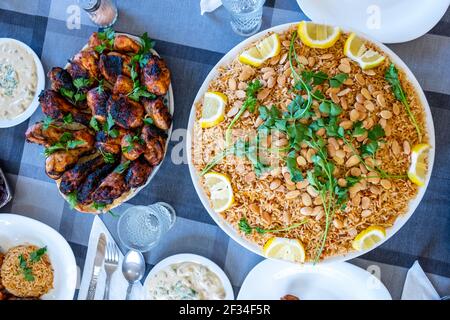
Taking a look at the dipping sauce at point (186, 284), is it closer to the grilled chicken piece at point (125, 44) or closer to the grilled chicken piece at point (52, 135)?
the grilled chicken piece at point (52, 135)

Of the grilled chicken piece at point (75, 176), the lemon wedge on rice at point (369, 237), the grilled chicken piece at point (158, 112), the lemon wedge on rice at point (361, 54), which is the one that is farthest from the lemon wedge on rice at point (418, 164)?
the grilled chicken piece at point (75, 176)

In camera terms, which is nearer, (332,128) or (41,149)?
(332,128)

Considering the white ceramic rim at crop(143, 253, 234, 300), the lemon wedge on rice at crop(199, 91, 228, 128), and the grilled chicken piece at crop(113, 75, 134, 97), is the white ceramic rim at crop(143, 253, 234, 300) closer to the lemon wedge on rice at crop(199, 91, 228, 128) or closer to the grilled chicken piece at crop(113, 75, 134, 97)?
the lemon wedge on rice at crop(199, 91, 228, 128)

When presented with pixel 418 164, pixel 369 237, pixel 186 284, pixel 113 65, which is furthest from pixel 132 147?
pixel 418 164

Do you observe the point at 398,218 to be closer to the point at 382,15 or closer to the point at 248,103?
the point at 248,103

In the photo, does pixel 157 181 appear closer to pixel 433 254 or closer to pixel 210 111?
pixel 210 111

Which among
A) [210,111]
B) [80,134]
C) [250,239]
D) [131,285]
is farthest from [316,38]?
[131,285]
